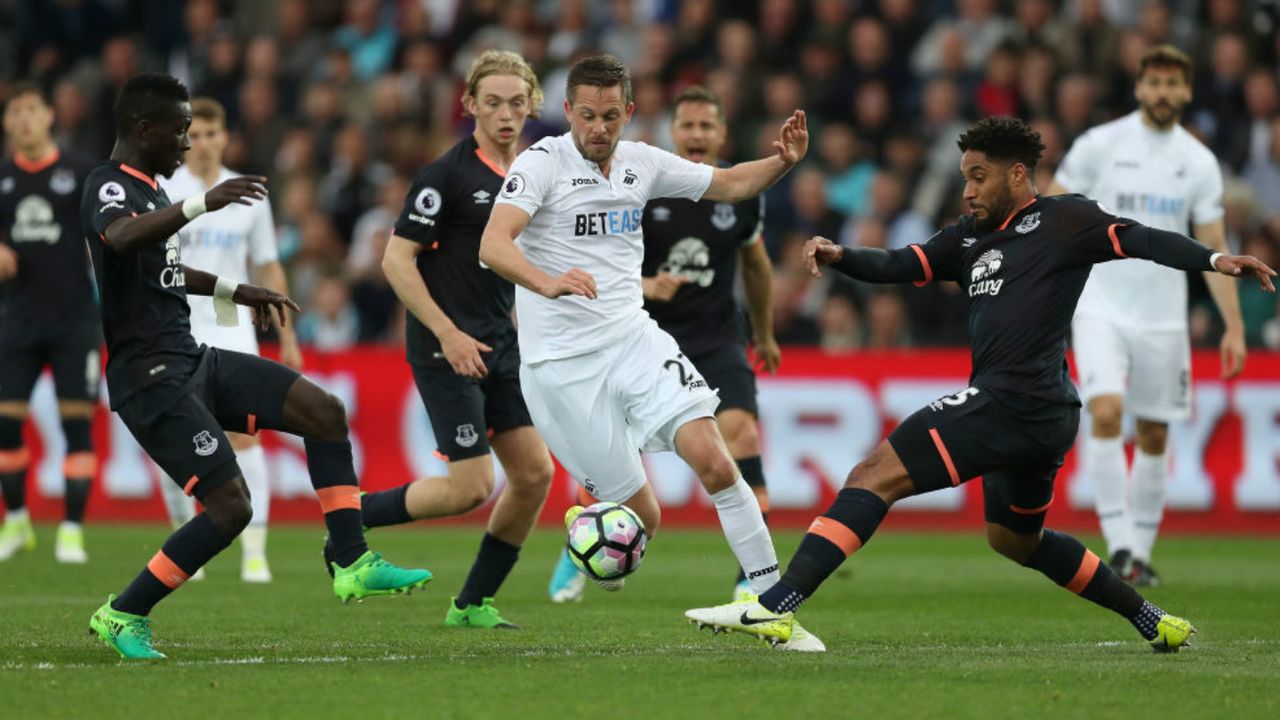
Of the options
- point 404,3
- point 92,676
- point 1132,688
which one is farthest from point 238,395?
point 404,3

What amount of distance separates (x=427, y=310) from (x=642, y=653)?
190 cm

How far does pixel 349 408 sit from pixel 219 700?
9.51m

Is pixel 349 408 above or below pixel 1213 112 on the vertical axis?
below

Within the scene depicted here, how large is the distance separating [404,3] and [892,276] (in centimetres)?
1441

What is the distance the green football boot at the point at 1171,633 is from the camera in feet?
25.8

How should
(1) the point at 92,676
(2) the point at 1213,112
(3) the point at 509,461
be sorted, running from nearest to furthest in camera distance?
(1) the point at 92,676
(3) the point at 509,461
(2) the point at 1213,112

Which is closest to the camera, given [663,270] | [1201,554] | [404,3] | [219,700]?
[219,700]

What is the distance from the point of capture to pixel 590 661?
24.7ft

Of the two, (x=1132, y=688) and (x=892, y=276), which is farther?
(x=892, y=276)

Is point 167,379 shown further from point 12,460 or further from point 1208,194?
point 1208,194

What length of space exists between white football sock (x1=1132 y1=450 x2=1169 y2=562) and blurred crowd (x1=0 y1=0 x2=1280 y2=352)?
161 inches

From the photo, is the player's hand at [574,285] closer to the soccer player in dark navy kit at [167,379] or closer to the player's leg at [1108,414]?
the soccer player in dark navy kit at [167,379]

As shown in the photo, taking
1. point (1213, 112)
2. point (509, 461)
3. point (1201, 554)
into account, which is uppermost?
point (1213, 112)

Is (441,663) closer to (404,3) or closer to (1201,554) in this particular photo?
(1201,554)
